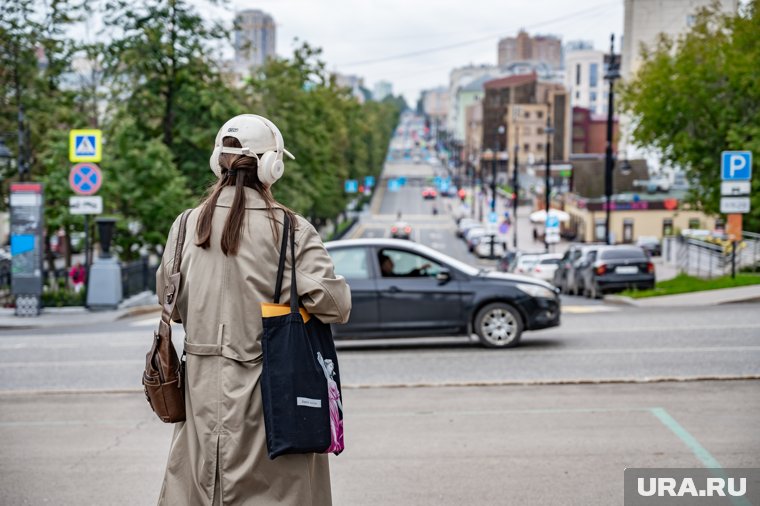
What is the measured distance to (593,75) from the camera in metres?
180

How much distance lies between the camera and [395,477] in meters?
6.74

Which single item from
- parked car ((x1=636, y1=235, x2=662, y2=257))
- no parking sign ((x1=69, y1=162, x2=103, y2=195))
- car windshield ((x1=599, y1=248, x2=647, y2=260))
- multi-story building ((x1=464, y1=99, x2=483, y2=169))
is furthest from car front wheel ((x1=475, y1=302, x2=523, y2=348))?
multi-story building ((x1=464, y1=99, x2=483, y2=169))

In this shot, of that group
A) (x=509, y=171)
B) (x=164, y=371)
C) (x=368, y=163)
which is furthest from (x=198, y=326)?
(x=509, y=171)

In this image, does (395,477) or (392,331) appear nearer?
(395,477)

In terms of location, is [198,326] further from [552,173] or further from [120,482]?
[552,173]

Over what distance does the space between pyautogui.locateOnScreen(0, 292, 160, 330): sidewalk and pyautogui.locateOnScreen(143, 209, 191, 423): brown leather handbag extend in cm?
1858

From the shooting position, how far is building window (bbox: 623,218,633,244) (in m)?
79.4

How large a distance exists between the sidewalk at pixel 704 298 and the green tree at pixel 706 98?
68.2ft

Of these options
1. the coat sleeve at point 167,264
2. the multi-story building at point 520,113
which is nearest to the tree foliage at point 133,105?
the coat sleeve at point 167,264

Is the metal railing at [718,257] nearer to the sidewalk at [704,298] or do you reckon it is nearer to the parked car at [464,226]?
the sidewalk at [704,298]

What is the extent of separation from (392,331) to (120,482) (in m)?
7.21

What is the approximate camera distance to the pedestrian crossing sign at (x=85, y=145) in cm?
2288

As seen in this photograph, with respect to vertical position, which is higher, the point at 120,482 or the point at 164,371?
the point at 164,371

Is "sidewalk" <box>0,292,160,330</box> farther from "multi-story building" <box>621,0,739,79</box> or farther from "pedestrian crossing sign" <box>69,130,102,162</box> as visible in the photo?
"multi-story building" <box>621,0,739,79</box>
